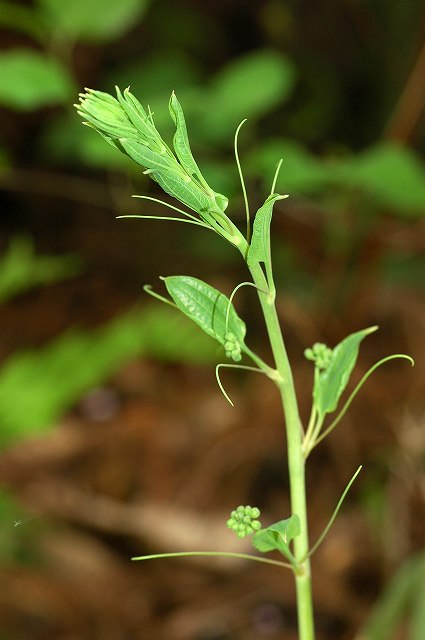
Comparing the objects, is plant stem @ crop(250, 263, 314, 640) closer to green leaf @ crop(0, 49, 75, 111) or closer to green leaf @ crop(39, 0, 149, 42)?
green leaf @ crop(0, 49, 75, 111)

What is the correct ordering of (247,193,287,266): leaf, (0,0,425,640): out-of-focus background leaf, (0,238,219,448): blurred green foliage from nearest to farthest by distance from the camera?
(247,193,287,266): leaf → (0,0,425,640): out-of-focus background leaf → (0,238,219,448): blurred green foliage

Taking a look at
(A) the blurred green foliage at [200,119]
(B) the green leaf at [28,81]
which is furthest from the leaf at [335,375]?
(B) the green leaf at [28,81]

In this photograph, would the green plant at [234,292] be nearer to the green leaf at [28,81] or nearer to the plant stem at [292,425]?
the plant stem at [292,425]

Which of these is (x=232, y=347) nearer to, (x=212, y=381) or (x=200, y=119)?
(x=200, y=119)

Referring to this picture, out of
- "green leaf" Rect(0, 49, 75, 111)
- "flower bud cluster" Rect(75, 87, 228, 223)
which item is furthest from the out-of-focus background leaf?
"flower bud cluster" Rect(75, 87, 228, 223)

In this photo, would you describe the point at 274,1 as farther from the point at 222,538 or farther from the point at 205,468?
the point at 222,538

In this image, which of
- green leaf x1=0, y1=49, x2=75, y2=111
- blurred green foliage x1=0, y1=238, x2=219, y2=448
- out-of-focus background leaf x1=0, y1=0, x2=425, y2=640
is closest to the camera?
green leaf x1=0, y1=49, x2=75, y2=111
